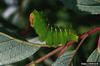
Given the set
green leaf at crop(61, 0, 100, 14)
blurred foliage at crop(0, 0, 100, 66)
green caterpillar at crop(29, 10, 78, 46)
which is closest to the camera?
green caterpillar at crop(29, 10, 78, 46)

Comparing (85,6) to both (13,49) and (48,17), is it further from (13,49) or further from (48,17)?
(48,17)

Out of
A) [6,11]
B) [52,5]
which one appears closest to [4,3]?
[6,11]

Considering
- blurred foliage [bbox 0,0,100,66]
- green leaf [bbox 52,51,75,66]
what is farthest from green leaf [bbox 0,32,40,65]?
blurred foliage [bbox 0,0,100,66]

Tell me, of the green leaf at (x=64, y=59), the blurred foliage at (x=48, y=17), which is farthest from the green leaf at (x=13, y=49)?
the blurred foliage at (x=48, y=17)

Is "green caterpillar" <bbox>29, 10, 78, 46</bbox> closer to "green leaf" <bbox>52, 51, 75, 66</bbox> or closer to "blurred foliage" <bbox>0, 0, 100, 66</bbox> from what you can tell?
"green leaf" <bbox>52, 51, 75, 66</bbox>

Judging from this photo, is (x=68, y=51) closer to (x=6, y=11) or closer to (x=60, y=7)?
(x=60, y=7)

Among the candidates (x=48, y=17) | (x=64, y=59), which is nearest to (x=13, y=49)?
(x=64, y=59)
